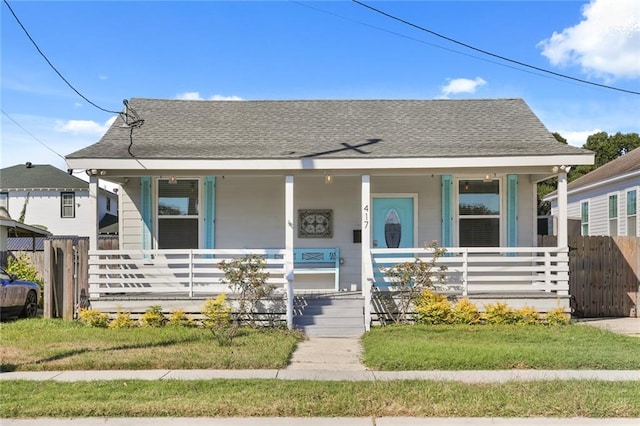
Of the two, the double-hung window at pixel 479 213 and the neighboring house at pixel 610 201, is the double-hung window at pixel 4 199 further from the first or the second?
the neighboring house at pixel 610 201

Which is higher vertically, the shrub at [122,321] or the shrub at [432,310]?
the shrub at [432,310]

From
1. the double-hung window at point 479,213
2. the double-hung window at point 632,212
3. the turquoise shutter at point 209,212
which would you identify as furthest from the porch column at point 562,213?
the double-hung window at point 632,212

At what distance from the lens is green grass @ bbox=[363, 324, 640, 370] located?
661cm

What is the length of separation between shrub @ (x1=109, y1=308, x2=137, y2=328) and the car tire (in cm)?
244

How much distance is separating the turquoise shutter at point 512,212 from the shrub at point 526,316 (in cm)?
206

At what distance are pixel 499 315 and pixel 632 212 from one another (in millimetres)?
9964

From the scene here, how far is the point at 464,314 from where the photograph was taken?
929 centimetres

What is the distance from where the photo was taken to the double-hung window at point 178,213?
11242mm

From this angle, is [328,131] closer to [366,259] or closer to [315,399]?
[366,259]

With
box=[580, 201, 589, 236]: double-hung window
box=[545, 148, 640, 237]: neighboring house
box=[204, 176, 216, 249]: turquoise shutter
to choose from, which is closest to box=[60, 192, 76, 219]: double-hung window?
box=[204, 176, 216, 249]: turquoise shutter

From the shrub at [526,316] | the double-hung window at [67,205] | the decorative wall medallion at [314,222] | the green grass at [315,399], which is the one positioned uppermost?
the double-hung window at [67,205]

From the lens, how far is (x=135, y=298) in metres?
9.62

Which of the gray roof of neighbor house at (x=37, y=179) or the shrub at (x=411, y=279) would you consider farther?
the gray roof of neighbor house at (x=37, y=179)

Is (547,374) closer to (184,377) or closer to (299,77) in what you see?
(184,377)
